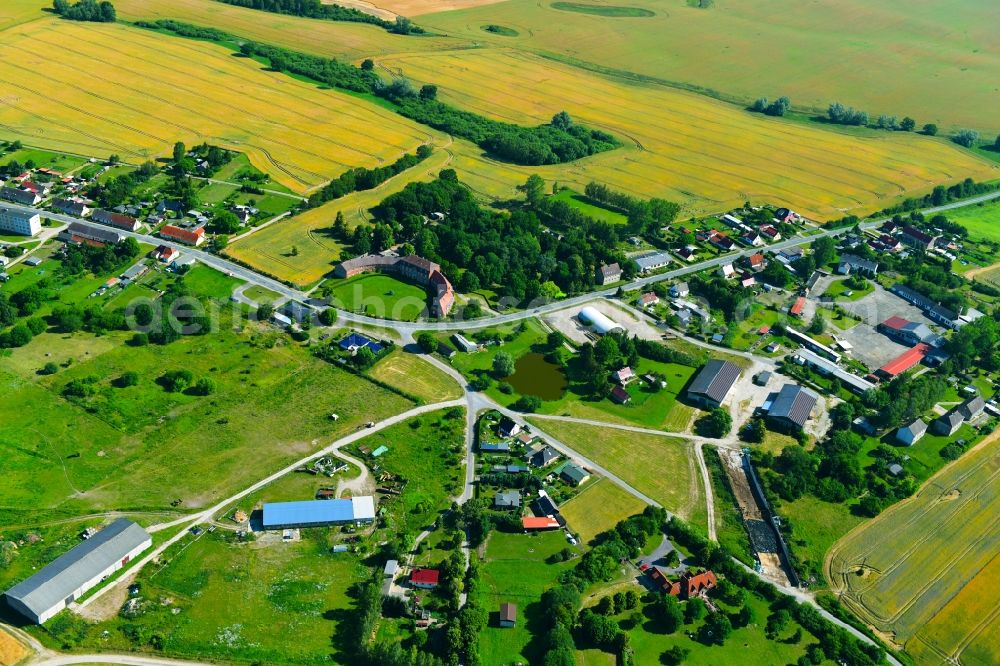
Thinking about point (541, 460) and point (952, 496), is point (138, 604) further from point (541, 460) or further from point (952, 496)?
point (952, 496)

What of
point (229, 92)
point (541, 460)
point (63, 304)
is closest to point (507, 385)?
point (541, 460)

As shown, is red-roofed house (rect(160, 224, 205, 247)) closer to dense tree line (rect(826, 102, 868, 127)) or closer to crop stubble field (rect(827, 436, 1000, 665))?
crop stubble field (rect(827, 436, 1000, 665))

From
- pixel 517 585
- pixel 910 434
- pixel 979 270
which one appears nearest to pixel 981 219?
pixel 979 270

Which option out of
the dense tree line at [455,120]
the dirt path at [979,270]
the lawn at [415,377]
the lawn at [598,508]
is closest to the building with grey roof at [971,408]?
the dirt path at [979,270]

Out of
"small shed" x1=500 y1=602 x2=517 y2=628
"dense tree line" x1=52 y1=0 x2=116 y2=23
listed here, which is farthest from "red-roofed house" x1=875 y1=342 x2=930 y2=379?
"dense tree line" x1=52 y1=0 x2=116 y2=23

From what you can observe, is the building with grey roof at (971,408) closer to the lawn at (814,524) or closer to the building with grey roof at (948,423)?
the building with grey roof at (948,423)
